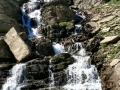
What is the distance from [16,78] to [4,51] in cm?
346

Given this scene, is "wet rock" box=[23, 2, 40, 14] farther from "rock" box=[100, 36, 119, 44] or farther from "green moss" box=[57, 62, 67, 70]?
"green moss" box=[57, 62, 67, 70]

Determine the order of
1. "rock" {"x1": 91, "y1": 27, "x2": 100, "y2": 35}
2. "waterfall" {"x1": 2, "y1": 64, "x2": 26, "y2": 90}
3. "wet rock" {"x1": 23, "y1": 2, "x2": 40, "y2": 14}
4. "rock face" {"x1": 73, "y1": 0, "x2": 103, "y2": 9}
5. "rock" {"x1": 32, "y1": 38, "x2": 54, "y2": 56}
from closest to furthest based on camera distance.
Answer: "waterfall" {"x1": 2, "y1": 64, "x2": 26, "y2": 90} < "rock" {"x1": 32, "y1": 38, "x2": 54, "y2": 56} < "rock" {"x1": 91, "y1": 27, "x2": 100, "y2": 35} < "wet rock" {"x1": 23, "y1": 2, "x2": 40, "y2": 14} < "rock face" {"x1": 73, "y1": 0, "x2": 103, "y2": 9}

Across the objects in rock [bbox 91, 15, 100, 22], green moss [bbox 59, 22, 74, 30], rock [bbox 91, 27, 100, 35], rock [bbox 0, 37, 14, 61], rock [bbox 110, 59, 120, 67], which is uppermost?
rock [bbox 91, 15, 100, 22]

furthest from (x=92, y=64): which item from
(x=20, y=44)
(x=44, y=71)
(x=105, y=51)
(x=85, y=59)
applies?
(x=20, y=44)

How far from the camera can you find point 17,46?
22.0 meters

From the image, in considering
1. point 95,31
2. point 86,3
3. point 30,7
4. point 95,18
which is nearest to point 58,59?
point 95,31

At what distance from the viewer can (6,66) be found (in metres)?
20.1

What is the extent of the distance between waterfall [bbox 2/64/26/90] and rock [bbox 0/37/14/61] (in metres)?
1.76

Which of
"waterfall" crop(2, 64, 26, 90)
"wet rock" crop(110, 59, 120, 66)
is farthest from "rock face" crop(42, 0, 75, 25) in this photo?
"wet rock" crop(110, 59, 120, 66)

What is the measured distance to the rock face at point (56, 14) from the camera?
96.0 feet

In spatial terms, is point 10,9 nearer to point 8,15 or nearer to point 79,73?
point 8,15

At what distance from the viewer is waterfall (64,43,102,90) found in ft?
61.4

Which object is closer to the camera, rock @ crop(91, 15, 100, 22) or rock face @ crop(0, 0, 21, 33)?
rock face @ crop(0, 0, 21, 33)

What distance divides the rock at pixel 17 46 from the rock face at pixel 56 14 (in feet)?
23.1
